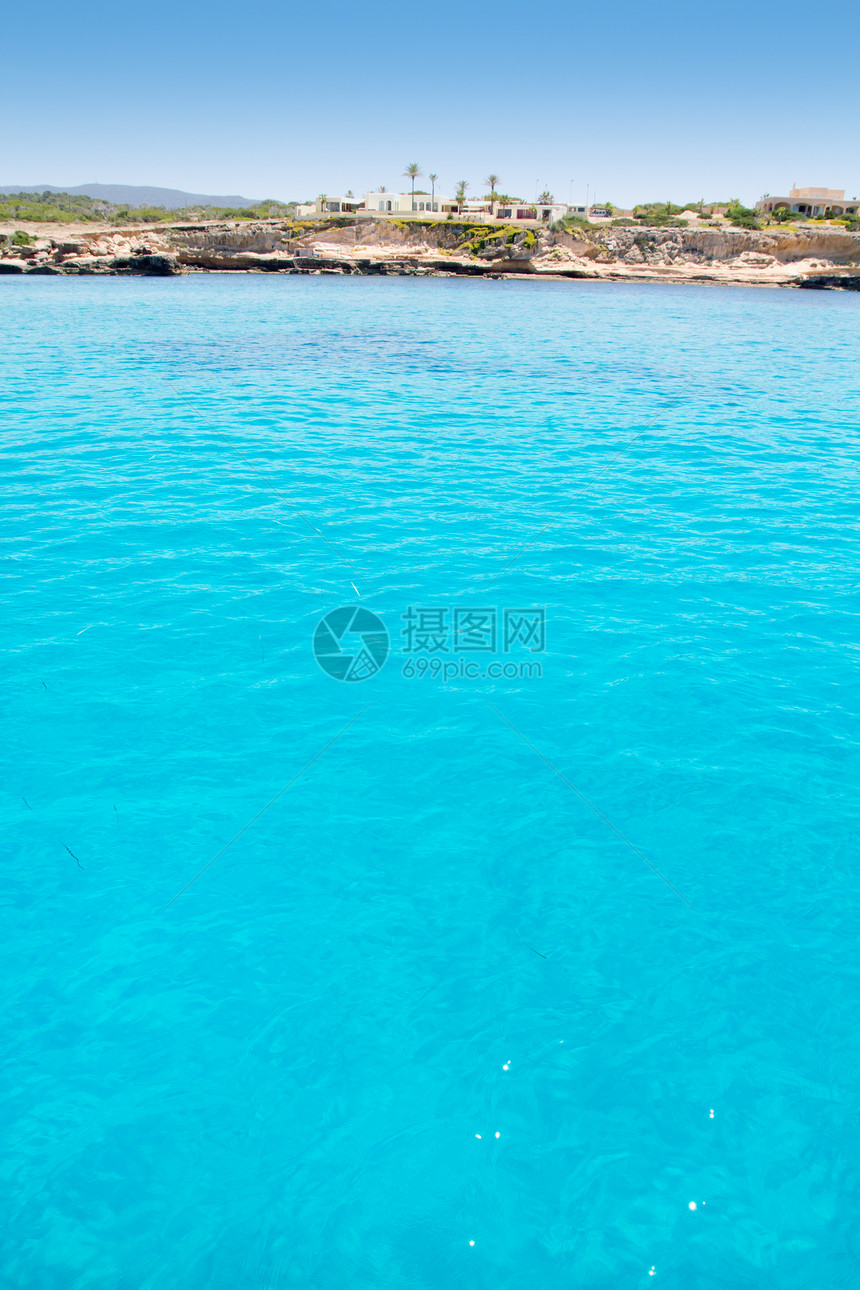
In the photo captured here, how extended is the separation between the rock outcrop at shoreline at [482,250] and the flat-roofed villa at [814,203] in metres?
34.6

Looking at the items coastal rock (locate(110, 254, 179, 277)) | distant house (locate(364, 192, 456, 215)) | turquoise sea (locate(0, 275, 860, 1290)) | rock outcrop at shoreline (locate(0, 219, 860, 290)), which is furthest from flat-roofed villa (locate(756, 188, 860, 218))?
turquoise sea (locate(0, 275, 860, 1290))

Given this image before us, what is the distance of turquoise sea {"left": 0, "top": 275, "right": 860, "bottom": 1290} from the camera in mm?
5113

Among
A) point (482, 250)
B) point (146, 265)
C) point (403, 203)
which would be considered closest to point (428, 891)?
point (146, 265)

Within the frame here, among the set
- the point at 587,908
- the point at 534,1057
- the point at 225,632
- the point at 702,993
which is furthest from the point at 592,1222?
the point at 225,632

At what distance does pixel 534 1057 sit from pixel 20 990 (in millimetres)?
4530

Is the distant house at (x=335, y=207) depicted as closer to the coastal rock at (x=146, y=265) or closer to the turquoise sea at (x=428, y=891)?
the coastal rock at (x=146, y=265)

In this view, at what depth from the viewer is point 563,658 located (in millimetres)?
11523

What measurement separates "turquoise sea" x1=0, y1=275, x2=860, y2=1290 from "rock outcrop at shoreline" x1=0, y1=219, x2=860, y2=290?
89281 mm

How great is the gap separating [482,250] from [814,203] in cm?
8064

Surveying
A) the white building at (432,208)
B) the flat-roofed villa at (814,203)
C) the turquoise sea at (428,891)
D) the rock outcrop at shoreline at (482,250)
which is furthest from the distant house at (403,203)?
the turquoise sea at (428,891)

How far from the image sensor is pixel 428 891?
756 centimetres

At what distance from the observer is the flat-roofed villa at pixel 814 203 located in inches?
5443

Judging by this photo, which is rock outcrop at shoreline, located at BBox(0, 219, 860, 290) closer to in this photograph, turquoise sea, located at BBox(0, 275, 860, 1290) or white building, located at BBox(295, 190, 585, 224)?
white building, located at BBox(295, 190, 585, 224)

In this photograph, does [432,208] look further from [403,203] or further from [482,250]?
[482,250]
